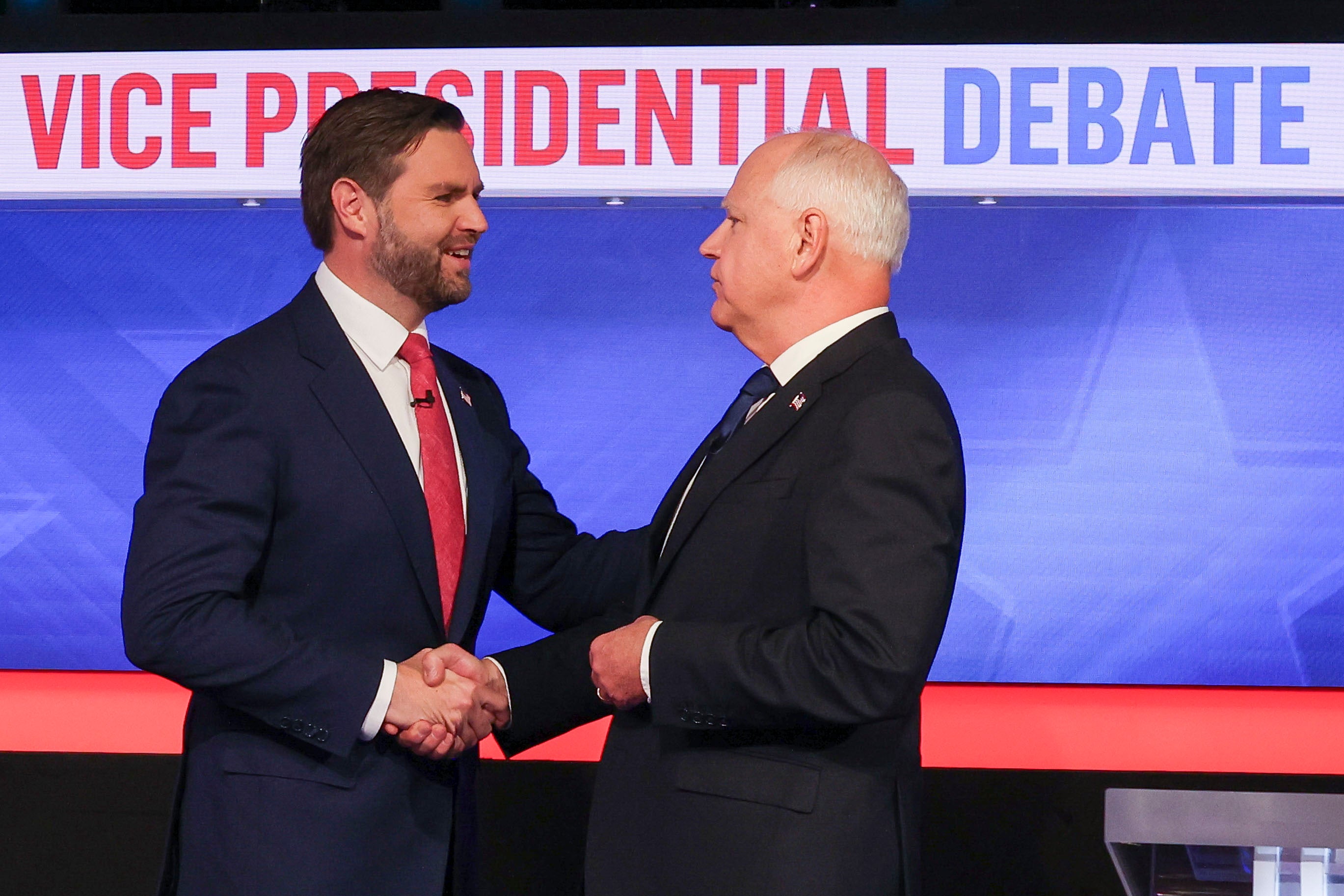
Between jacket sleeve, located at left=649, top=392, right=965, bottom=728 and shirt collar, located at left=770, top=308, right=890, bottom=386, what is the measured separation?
0.57 feet

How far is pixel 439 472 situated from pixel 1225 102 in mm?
2664

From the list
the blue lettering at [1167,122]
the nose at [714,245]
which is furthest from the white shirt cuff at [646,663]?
the blue lettering at [1167,122]

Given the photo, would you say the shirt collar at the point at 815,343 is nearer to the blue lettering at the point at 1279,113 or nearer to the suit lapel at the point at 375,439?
the suit lapel at the point at 375,439

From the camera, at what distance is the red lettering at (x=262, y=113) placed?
12.4ft

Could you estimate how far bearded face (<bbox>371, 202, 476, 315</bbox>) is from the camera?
6.68ft

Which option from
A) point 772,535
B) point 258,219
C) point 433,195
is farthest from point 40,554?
point 772,535

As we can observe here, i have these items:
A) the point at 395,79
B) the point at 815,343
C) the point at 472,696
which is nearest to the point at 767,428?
the point at 815,343

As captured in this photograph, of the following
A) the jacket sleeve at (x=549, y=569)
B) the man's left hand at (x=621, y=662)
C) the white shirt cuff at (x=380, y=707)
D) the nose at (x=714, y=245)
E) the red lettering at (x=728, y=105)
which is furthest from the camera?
the red lettering at (x=728, y=105)

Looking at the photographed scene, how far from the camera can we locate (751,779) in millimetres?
1654

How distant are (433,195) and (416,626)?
658 mm

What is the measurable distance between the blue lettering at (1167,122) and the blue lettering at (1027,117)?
23 centimetres

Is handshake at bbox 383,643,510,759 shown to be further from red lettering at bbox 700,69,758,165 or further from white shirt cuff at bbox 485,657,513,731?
red lettering at bbox 700,69,758,165

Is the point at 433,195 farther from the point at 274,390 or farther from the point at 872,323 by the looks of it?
the point at 872,323

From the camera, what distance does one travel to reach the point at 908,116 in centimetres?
369
